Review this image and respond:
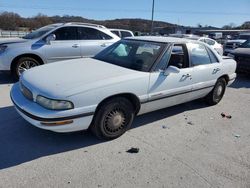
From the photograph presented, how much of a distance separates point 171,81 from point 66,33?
4277 millimetres

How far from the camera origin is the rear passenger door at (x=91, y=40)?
24.6ft

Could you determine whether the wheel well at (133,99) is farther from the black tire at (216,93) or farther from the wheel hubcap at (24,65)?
the wheel hubcap at (24,65)

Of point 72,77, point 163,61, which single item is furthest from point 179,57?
point 72,77

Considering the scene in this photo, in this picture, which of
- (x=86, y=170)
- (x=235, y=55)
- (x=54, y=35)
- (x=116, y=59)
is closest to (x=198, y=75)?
(x=116, y=59)

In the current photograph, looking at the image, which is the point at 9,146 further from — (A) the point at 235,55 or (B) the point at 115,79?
(A) the point at 235,55

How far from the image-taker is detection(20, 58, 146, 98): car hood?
127 inches

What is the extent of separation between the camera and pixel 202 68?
16.1 ft

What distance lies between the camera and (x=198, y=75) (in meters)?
4.81

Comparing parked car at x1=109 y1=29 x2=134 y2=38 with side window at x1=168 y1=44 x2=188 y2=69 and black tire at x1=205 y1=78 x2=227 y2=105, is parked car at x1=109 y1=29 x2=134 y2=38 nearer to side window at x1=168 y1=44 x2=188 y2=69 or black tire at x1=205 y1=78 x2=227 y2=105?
black tire at x1=205 y1=78 x2=227 y2=105

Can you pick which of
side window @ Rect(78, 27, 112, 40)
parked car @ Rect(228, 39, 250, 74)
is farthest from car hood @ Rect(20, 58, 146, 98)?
parked car @ Rect(228, 39, 250, 74)

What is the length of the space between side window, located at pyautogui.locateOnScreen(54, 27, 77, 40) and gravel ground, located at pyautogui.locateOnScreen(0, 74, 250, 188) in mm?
3129

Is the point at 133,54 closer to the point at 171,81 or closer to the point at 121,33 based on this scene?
the point at 171,81

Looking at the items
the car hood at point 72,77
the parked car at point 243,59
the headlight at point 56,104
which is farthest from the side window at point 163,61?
the parked car at point 243,59

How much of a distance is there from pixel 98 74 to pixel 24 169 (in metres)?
1.64
